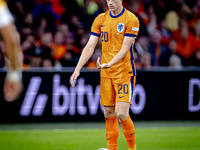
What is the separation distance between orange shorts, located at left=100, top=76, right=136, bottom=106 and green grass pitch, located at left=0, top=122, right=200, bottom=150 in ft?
4.46

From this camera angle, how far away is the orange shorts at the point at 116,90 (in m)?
5.00

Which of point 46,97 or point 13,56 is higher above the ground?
point 13,56

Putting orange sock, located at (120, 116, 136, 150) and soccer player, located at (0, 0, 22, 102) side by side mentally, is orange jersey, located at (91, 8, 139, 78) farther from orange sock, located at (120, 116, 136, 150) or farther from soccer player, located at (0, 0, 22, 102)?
soccer player, located at (0, 0, 22, 102)

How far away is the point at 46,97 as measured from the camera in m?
8.26

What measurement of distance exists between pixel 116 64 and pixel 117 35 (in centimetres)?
40

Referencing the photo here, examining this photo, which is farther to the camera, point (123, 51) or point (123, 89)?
point (123, 89)

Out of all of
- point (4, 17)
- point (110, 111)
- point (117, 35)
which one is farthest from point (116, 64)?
point (4, 17)

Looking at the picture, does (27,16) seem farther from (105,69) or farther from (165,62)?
(105,69)

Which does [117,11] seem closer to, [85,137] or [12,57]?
[12,57]

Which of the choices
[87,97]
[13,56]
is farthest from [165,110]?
[13,56]

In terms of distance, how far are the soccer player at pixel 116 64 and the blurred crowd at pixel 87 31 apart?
376cm

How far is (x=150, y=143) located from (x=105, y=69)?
2.14 metres

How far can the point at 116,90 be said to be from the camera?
5.05 m

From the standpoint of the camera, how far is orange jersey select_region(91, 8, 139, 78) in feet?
16.3
